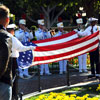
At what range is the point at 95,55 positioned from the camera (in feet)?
31.7

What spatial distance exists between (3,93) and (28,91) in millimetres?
4341

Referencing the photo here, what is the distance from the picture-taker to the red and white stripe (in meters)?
8.04

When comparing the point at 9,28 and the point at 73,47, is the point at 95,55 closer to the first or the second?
the point at 73,47

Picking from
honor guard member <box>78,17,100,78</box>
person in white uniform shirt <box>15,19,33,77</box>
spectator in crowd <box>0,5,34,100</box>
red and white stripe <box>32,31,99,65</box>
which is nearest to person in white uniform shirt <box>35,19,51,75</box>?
person in white uniform shirt <box>15,19,33,77</box>

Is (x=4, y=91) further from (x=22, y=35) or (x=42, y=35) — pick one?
(x=42, y=35)

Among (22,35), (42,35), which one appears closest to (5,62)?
(22,35)

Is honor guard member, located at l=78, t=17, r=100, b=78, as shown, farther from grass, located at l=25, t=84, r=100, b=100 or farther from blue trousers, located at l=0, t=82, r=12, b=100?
blue trousers, located at l=0, t=82, r=12, b=100

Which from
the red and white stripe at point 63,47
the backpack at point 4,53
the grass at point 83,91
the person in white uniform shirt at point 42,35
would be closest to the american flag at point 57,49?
the red and white stripe at point 63,47

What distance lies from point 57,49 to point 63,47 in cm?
26

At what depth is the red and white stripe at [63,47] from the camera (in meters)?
8.04

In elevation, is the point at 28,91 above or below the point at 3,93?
below

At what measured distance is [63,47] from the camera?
870cm

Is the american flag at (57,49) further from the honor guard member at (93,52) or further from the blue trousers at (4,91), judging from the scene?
the blue trousers at (4,91)

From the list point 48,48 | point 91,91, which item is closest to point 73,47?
point 48,48
